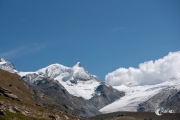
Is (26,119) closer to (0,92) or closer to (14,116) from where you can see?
(14,116)

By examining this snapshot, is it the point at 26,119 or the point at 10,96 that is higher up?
the point at 10,96

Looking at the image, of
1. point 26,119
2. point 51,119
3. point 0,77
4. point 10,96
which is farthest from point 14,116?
point 0,77

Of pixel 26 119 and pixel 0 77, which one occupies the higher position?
pixel 0 77

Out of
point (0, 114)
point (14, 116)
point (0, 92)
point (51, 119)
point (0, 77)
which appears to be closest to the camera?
point (0, 114)

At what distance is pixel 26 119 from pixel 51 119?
19.9 metres

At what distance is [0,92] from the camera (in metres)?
75.6

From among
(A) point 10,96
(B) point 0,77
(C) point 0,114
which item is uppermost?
(B) point 0,77

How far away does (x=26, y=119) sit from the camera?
4347cm

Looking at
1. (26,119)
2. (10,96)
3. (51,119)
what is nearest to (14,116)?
(26,119)

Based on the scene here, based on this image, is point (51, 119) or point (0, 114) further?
point (51, 119)

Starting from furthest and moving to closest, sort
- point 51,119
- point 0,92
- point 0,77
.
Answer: point 0,77
point 0,92
point 51,119

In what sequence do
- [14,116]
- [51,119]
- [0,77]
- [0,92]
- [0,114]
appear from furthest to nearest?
[0,77] < [0,92] < [51,119] < [14,116] < [0,114]

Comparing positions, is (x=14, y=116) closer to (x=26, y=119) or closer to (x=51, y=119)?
(x=26, y=119)

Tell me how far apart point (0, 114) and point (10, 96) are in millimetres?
40086
